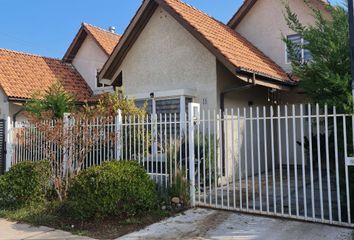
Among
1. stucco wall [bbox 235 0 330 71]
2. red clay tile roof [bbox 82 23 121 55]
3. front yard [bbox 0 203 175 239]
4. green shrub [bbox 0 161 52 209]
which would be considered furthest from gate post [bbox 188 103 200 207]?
red clay tile roof [bbox 82 23 121 55]

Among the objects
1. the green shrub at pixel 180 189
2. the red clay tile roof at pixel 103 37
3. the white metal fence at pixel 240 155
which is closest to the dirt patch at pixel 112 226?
the green shrub at pixel 180 189

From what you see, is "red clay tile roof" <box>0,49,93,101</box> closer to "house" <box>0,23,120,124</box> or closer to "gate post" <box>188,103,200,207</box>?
"house" <box>0,23,120,124</box>

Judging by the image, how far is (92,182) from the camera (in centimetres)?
758

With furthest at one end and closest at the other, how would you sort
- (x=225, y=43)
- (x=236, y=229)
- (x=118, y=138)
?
(x=225, y=43) → (x=118, y=138) → (x=236, y=229)

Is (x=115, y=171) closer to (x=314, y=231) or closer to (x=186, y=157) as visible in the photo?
(x=186, y=157)

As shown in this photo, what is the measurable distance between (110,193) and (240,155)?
283 cm

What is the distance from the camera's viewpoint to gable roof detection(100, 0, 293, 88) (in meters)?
10.2

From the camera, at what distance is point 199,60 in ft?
36.9

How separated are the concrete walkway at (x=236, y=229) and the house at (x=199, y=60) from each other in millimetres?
3872

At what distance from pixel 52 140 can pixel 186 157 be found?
342 cm

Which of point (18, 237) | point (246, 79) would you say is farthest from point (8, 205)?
point (246, 79)

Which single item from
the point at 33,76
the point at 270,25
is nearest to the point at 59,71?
the point at 33,76

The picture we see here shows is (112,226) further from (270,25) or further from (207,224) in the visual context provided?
(270,25)

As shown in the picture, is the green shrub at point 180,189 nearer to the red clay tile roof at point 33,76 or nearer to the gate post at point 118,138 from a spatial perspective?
the gate post at point 118,138
